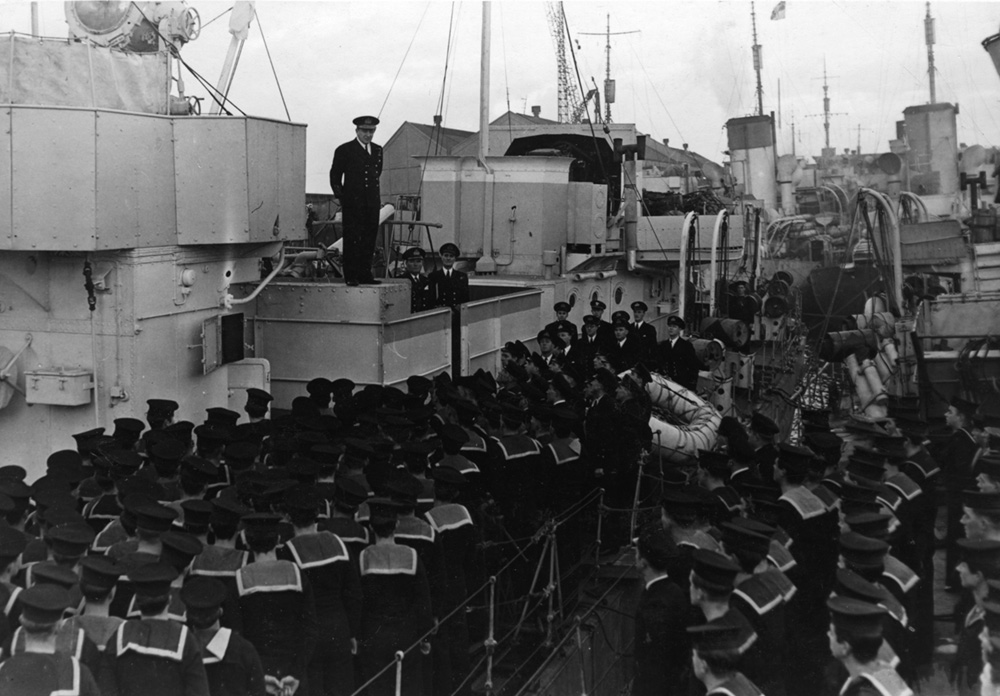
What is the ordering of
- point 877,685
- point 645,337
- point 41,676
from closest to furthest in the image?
point 41,676
point 877,685
point 645,337

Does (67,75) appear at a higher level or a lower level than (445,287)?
higher

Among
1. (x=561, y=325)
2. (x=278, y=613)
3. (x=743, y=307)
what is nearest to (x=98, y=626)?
(x=278, y=613)

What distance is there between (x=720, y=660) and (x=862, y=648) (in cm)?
51

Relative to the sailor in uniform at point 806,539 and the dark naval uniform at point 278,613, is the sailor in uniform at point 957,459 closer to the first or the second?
the sailor in uniform at point 806,539

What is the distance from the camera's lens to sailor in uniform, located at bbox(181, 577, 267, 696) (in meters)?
3.80

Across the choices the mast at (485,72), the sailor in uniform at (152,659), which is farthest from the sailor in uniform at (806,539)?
the mast at (485,72)

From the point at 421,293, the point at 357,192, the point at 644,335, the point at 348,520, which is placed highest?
the point at 357,192

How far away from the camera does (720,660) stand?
3.66 meters

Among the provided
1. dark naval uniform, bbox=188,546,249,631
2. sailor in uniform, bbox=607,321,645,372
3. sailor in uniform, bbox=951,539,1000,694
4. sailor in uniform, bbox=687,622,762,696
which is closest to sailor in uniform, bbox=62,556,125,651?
dark naval uniform, bbox=188,546,249,631

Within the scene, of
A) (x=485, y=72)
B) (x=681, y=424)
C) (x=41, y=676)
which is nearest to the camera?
(x=41, y=676)

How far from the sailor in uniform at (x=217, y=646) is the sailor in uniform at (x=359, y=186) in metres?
4.81

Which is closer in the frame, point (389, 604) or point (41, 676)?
point (41, 676)

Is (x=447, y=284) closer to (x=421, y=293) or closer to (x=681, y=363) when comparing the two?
(x=421, y=293)

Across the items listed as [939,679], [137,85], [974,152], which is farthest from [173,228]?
[974,152]
